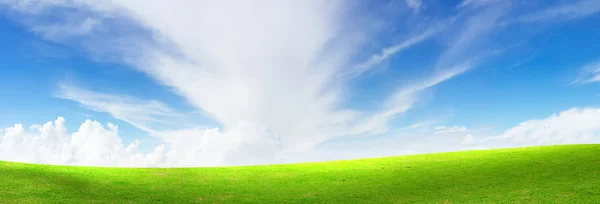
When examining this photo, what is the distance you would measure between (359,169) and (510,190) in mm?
18962

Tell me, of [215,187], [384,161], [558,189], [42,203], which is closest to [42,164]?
[42,203]

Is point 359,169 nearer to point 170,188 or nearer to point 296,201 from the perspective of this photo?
point 296,201

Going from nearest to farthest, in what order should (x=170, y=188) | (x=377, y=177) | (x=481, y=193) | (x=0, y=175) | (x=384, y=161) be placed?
(x=481, y=193)
(x=0, y=175)
(x=170, y=188)
(x=377, y=177)
(x=384, y=161)

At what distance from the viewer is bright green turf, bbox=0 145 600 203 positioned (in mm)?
31594

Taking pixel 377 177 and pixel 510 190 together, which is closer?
pixel 510 190

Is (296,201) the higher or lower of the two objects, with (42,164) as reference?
lower

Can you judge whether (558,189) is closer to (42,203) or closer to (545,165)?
(545,165)

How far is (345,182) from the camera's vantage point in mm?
41062

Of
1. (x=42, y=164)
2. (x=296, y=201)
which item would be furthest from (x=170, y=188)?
(x=42, y=164)

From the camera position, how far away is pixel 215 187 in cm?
3934

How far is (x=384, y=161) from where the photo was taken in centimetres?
5359

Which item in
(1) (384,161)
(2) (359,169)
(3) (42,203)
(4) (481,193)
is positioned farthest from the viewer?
(1) (384,161)

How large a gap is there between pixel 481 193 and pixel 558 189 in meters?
5.68

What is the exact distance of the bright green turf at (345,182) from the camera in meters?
31.6
